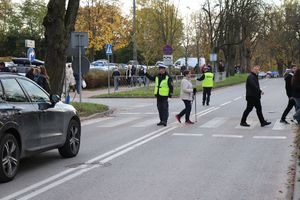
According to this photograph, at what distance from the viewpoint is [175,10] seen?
52062mm

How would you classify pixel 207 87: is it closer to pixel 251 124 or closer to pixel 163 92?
pixel 251 124

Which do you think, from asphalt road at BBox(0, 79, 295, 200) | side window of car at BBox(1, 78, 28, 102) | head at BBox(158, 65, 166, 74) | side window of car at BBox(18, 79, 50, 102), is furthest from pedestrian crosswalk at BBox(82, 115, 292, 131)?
side window of car at BBox(1, 78, 28, 102)

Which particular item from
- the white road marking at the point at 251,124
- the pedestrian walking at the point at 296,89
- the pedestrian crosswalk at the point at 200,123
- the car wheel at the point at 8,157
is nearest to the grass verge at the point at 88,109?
the pedestrian crosswalk at the point at 200,123

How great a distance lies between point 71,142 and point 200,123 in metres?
6.81

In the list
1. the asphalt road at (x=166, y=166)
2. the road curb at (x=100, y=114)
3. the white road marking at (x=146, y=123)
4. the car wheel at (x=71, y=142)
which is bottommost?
the road curb at (x=100, y=114)

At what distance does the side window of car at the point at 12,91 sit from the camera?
7.90m

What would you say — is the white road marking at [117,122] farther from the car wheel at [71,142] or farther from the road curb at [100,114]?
the car wheel at [71,142]

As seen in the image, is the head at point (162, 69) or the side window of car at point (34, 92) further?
the head at point (162, 69)

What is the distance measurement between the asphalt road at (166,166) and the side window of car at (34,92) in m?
1.12

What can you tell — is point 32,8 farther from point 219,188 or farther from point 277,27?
point 219,188

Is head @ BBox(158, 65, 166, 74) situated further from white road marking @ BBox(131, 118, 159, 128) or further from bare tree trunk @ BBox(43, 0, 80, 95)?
bare tree trunk @ BBox(43, 0, 80, 95)

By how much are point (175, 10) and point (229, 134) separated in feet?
131

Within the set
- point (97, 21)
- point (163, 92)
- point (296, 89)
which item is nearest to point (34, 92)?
point (163, 92)

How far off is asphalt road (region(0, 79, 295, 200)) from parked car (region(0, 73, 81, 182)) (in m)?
0.31
